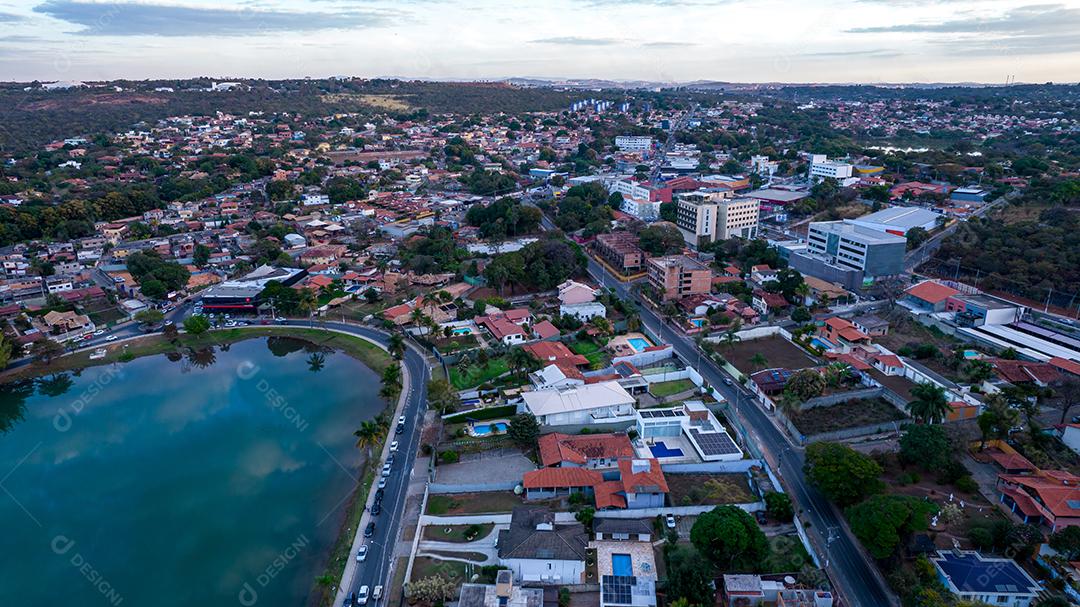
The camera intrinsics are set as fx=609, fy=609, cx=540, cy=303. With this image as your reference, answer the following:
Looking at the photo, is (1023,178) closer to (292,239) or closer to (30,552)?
(292,239)

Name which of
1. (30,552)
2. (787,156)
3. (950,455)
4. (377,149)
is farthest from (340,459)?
(377,149)

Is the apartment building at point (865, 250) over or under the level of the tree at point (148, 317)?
over

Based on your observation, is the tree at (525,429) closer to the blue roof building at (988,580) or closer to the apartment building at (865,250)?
the blue roof building at (988,580)

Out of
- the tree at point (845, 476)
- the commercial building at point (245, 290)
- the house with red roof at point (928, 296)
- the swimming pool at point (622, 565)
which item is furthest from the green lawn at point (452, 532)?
the house with red roof at point (928, 296)

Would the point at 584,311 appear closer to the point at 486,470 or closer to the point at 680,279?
the point at 680,279

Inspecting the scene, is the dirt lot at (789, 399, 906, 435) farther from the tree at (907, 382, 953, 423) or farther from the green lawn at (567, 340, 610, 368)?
the green lawn at (567, 340, 610, 368)

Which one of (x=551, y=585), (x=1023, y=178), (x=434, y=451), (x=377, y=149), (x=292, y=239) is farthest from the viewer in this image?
(x=377, y=149)

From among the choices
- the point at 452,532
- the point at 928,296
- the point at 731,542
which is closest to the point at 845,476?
the point at 731,542

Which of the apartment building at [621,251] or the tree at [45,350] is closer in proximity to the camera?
the tree at [45,350]
